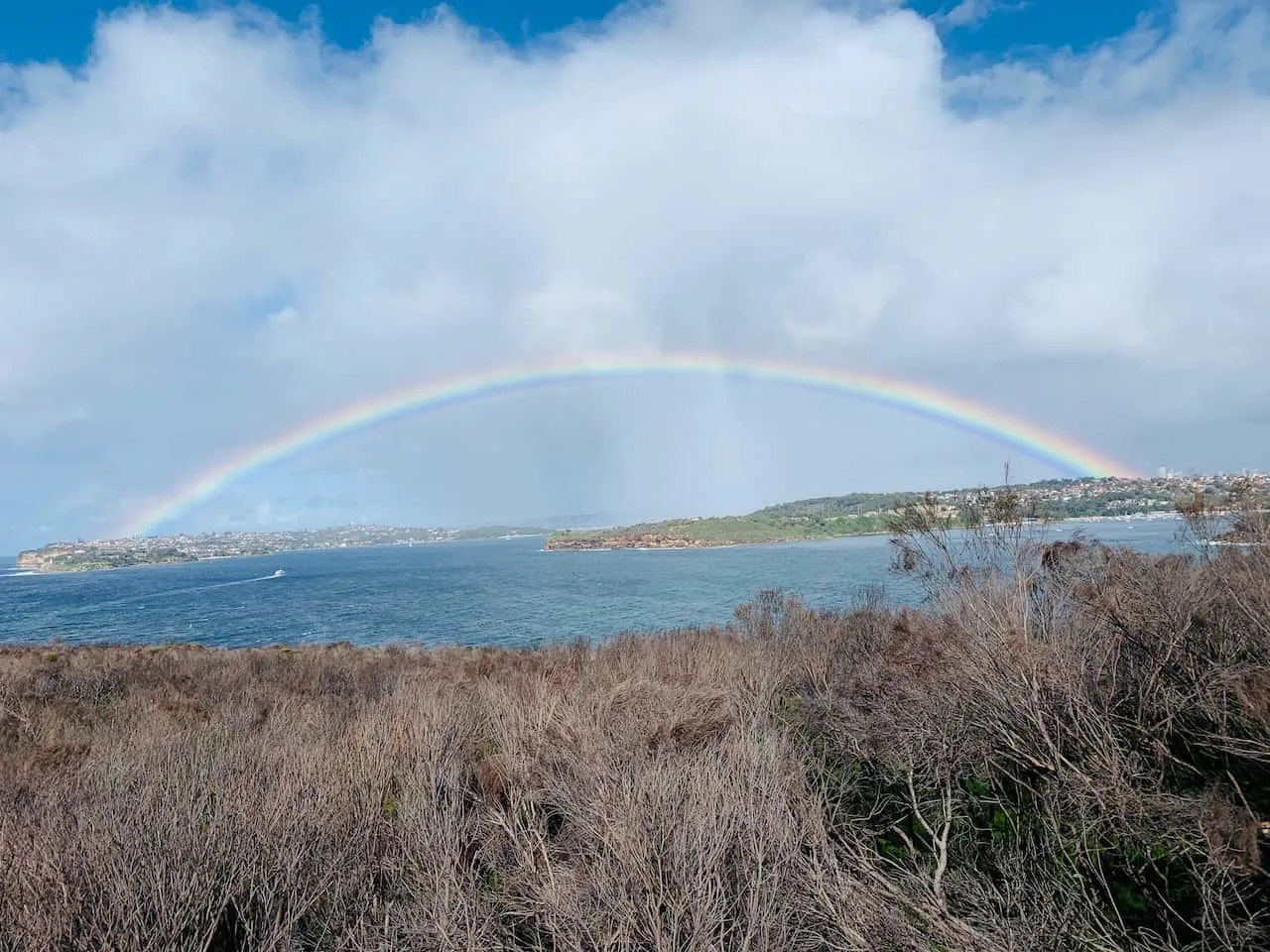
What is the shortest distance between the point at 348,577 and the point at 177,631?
174 ft

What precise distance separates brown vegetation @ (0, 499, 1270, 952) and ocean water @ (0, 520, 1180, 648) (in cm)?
1943

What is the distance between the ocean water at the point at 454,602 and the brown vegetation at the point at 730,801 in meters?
19.4

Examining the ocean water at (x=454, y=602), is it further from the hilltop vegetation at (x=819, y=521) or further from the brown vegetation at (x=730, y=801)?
the brown vegetation at (x=730, y=801)

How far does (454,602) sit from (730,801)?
59986 mm

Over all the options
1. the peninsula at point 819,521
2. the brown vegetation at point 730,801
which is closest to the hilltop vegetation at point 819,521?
the peninsula at point 819,521

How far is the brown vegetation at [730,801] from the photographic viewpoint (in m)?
4.84

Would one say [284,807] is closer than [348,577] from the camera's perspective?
Yes

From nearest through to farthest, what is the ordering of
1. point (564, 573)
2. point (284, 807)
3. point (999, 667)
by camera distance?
1. point (284, 807)
2. point (999, 667)
3. point (564, 573)

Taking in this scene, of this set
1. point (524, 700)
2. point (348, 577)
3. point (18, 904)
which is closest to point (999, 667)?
point (524, 700)

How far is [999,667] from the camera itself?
868 cm

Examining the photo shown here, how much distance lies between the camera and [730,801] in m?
5.93

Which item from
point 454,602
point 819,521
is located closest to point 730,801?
point 454,602

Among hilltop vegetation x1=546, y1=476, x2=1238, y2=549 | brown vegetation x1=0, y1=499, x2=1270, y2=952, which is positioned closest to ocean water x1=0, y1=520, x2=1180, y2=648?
hilltop vegetation x1=546, y1=476, x2=1238, y2=549

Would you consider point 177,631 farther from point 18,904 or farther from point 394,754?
point 18,904
